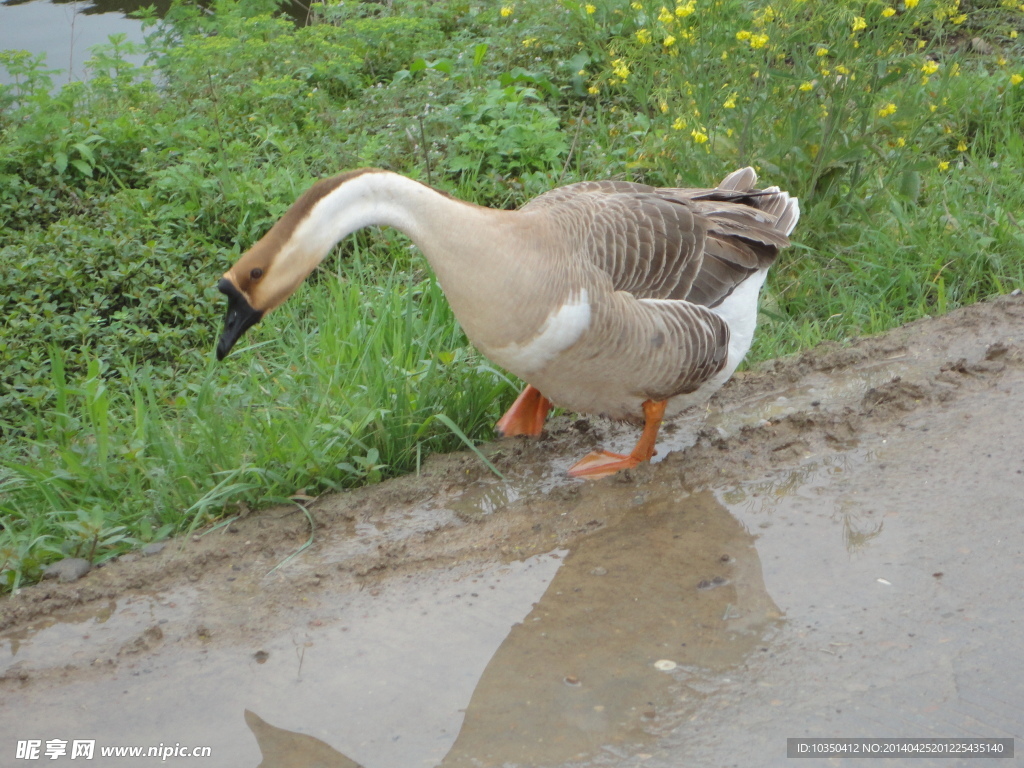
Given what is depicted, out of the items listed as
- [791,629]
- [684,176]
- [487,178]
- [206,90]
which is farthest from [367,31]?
[791,629]

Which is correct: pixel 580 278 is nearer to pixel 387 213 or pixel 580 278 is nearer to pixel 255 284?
pixel 387 213

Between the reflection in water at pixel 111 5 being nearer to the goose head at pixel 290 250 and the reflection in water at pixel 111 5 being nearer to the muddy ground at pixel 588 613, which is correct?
the goose head at pixel 290 250

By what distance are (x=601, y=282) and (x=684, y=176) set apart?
1.93 meters

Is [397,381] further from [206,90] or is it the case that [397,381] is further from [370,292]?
[206,90]

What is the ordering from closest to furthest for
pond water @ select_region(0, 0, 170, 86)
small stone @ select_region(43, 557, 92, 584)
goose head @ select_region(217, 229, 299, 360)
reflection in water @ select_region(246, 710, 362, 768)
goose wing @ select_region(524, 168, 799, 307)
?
reflection in water @ select_region(246, 710, 362, 768) → goose head @ select_region(217, 229, 299, 360) → small stone @ select_region(43, 557, 92, 584) → goose wing @ select_region(524, 168, 799, 307) → pond water @ select_region(0, 0, 170, 86)

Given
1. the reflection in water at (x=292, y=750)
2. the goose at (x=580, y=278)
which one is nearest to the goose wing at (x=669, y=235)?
the goose at (x=580, y=278)

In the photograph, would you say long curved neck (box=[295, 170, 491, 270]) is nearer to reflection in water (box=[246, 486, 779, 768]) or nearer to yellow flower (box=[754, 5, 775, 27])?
reflection in water (box=[246, 486, 779, 768])

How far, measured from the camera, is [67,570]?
9.71 feet

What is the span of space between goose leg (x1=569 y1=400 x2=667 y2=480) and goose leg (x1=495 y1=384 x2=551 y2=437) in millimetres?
276

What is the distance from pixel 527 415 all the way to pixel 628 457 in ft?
1.54

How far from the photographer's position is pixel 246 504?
129 inches

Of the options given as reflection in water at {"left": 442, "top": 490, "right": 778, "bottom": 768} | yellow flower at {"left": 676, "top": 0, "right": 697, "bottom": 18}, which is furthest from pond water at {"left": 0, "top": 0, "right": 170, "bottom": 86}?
reflection in water at {"left": 442, "top": 490, "right": 778, "bottom": 768}

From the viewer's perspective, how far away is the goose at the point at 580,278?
2.81 metres

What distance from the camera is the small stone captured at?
294cm
